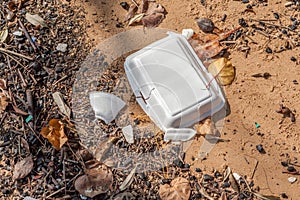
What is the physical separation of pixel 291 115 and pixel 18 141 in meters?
1.38

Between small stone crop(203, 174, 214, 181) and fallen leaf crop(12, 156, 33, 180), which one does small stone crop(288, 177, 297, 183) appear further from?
fallen leaf crop(12, 156, 33, 180)

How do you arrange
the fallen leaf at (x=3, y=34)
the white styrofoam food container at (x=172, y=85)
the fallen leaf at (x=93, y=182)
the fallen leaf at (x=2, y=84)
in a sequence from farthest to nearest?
the fallen leaf at (x=3, y=34) → the fallen leaf at (x=2, y=84) → the white styrofoam food container at (x=172, y=85) → the fallen leaf at (x=93, y=182)

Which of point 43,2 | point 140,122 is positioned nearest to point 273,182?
point 140,122

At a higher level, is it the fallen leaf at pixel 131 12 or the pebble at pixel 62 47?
the fallen leaf at pixel 131 12

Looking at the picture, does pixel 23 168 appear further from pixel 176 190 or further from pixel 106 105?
pixel 176 190

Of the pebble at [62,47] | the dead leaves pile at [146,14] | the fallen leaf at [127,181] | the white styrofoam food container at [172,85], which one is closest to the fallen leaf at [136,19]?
the dead leaves pile at [146,14]

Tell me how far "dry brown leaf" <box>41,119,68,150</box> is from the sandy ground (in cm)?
51

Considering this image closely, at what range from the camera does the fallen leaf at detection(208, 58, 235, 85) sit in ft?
9.36

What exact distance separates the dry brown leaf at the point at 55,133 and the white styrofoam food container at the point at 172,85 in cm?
42

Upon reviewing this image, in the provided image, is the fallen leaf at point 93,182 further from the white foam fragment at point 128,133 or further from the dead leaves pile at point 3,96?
the dead leaves pile at point 3,96

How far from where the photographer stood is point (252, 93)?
112 inches

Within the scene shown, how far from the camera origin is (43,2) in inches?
120

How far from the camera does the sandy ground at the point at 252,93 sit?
Result: 2703 mm

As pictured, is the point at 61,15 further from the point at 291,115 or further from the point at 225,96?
the point at 291,115
